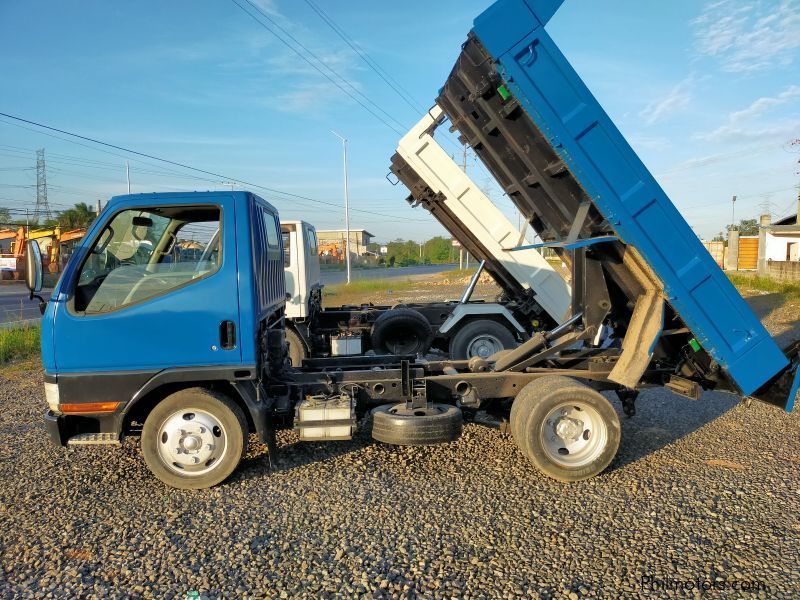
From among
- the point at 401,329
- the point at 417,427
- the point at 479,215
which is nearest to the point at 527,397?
the point at 417,427

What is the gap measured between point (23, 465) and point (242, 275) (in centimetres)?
275

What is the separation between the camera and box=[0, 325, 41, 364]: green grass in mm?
10102

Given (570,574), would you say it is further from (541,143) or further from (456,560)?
(541,143)

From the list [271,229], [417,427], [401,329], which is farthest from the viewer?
[401,329]

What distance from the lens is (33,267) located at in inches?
153

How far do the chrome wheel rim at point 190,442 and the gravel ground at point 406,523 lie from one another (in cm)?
22

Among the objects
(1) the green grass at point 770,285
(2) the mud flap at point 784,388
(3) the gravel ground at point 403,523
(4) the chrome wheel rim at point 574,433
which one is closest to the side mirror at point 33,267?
(3) the gravel ground at point 403,523

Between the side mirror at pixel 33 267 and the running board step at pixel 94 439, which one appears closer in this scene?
the side mirror at pixel 33 267

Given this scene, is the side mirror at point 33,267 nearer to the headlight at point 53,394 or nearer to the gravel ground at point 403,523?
the headlight at point 53,394

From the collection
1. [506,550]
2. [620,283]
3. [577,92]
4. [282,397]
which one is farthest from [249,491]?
[577,92]

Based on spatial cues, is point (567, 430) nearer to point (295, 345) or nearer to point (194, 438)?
point (194, 438)

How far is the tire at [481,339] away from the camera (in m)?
8.46

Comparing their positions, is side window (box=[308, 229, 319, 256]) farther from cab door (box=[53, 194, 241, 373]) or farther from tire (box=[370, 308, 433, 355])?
cab door (box=[53, 194, 241, 373])

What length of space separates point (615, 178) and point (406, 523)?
304 cm
